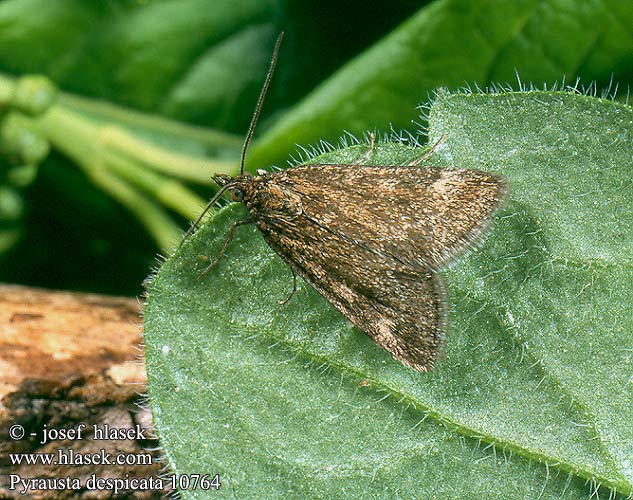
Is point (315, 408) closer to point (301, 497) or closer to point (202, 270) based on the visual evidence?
point (301, 497)

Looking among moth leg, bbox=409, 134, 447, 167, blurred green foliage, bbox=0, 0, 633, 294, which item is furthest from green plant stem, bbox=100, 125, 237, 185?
moth leg, bbox=409, 134, 447, 167

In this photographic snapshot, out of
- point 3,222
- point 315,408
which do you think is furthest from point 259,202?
point 3,222

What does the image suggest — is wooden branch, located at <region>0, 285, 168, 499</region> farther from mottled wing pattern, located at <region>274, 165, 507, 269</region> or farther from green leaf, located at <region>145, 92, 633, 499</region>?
mottled wing pattern, located at <region>274, 165, 507, 269</region>

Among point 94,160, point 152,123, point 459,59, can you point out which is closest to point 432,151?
point 459,59

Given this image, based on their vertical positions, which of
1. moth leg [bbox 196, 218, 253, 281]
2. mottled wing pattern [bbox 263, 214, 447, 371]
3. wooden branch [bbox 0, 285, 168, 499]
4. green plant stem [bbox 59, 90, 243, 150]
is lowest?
wooden branch [bbox 0, 285, 168, 499]

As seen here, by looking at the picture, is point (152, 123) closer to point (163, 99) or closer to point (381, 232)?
point (163, 99)

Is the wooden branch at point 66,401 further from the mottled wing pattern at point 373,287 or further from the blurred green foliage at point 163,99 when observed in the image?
the blurred green foliage at point 163,99

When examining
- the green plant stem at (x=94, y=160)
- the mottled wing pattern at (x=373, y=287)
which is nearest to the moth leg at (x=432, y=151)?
the mottled wing pattern at (x=373, y=287)

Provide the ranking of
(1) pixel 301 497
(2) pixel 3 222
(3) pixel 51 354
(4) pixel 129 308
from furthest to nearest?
(2) pixel 3 222, (4) pixel 129 308, (3) pixel 51 354, (1) pixel 301 497
